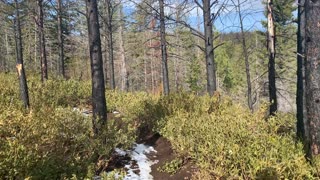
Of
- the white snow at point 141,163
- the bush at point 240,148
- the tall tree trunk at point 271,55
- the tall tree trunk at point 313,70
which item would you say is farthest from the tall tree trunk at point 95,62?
the tall tree trunk at point 271,55

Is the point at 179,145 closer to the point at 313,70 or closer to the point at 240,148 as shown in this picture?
the point at 240,148

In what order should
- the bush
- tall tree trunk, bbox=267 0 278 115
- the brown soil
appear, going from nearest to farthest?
the bush, the brown soil, tall tree trunk, bbox=267 0 278 115

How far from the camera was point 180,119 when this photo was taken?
6.81 meters

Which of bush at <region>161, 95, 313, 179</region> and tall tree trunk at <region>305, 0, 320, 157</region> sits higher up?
tall tree trunk at <region>305, 0, 320, 157</region>

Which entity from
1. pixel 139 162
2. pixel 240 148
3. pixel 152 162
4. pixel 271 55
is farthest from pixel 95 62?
pixel 271 55

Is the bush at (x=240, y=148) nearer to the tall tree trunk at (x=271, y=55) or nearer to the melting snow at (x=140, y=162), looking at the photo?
the melting snow at (x=140, y=162)

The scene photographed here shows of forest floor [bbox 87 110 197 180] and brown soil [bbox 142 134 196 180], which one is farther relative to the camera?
forest floor [bbox 87 110 197 180]

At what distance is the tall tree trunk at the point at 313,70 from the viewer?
3.77 metres

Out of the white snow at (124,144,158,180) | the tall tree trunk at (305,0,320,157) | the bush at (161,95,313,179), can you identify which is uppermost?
the tall tree trunk at (305,0,320,157)

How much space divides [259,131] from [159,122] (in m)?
3.11

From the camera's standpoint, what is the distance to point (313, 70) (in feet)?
12.7

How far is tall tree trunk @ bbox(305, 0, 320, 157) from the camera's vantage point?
12.4 feet

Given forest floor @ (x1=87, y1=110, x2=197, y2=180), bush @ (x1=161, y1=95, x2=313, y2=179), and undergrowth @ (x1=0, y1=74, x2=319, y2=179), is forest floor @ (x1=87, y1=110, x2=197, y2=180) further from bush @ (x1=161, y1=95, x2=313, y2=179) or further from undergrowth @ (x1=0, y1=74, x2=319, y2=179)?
bush @ (x1=161, y1=95, x2=313, y2=179)

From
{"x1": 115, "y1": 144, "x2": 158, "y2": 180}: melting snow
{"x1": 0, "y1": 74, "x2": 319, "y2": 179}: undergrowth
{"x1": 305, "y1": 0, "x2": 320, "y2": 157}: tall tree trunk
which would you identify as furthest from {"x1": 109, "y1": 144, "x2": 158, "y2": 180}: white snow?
{"x1": 305, "y1": 0, "x2": 320, "y2": 157}: tall tree trunk
